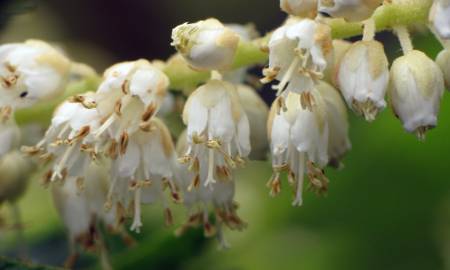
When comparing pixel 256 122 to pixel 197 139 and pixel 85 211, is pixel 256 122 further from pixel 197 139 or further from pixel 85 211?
pixel 85 211

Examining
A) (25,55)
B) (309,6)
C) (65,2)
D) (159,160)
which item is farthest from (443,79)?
(65,2)

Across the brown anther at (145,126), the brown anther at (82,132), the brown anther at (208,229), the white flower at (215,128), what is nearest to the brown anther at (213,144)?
the white flower at (215,128)

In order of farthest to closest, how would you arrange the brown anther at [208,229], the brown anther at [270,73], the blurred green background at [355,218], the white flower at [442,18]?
the blurred green background at [355,218]
the brown anther at [208,229]
the brown anther at [270,73]
the white flower at [442,18]

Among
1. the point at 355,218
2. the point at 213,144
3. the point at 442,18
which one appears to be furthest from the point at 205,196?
the point at 355,218

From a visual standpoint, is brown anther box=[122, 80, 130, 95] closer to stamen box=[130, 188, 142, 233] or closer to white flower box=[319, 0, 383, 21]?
stamen box=[130, 188, 142, 233]

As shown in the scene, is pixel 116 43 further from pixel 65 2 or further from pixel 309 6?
pixel 309 6

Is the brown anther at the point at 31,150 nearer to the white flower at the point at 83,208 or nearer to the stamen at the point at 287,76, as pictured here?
the white flower at the point at 83,208
